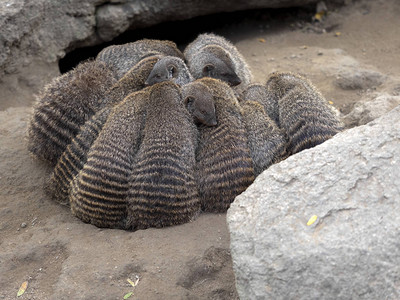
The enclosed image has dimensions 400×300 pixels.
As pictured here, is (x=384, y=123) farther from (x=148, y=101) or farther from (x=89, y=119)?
(x=89, y=119)

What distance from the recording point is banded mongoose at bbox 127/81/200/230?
10.8 ft

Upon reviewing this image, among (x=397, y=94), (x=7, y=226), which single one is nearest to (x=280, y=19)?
(x=397, y=94)

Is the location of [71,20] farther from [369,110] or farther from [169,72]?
[369,110]

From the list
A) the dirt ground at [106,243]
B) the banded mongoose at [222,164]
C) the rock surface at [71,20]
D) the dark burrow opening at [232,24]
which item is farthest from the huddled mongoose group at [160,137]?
the dark burrow opening at [232,24]

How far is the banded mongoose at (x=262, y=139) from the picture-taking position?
3.51 m

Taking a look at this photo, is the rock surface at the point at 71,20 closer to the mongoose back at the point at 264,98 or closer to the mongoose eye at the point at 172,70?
the mongoose eye at the point at 172,70

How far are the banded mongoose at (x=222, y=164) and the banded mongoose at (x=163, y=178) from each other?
2.9 inches

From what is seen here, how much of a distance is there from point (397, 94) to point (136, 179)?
287cm

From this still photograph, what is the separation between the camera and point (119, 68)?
4.68 m

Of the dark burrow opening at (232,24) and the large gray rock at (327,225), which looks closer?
the large gray rock at (327,225)

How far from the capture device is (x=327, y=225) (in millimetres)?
2197

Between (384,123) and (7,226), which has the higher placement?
(384,123)

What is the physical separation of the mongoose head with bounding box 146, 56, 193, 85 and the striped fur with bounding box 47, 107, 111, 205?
1.77 feet

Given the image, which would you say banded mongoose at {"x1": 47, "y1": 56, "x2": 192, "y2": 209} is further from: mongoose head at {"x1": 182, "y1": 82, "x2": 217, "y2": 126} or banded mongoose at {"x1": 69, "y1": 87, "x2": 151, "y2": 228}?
mongoose head at {"x1": 182, "y1": 82, "x2": 217, "y2": 126}
